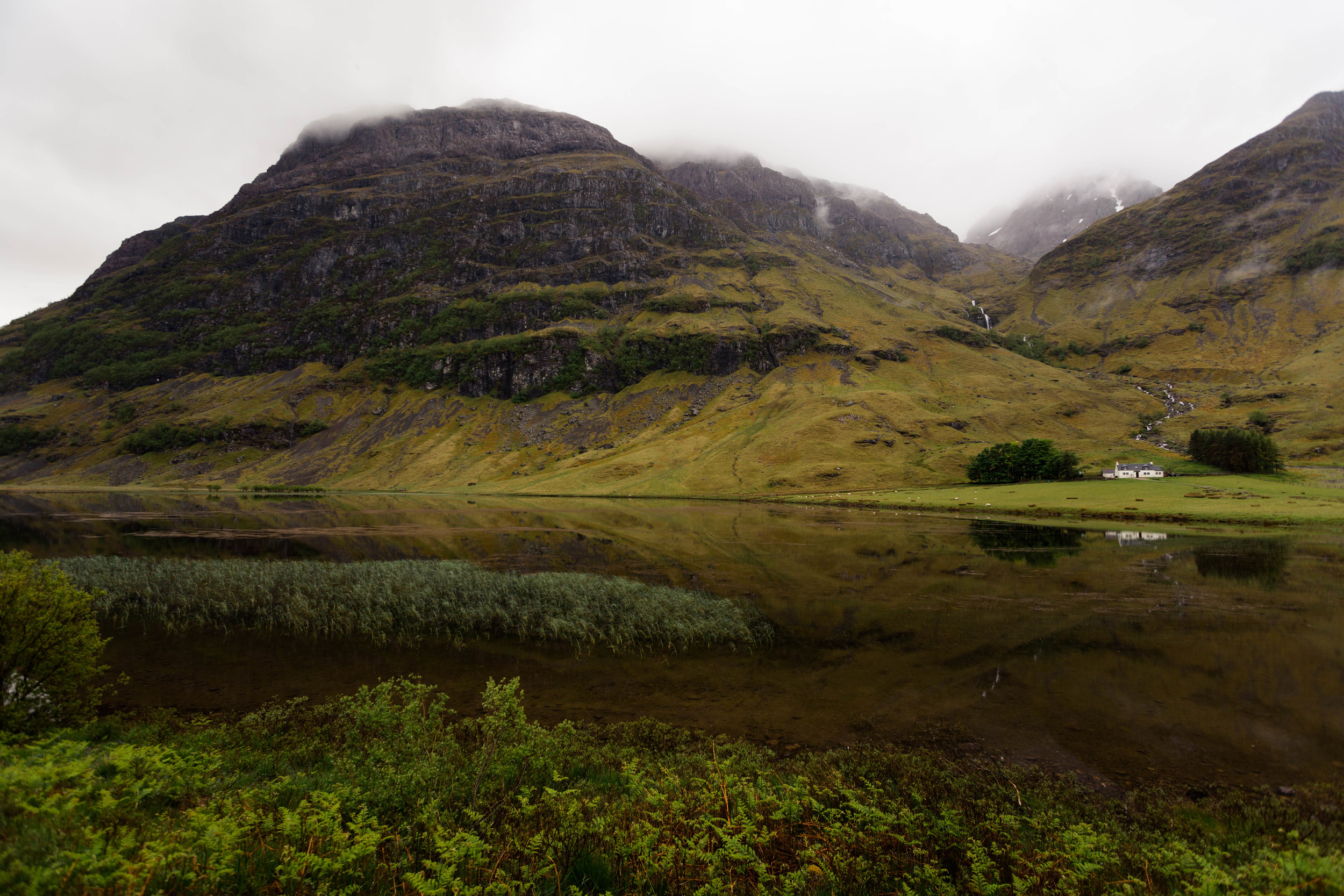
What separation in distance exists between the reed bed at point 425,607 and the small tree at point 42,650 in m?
9.73

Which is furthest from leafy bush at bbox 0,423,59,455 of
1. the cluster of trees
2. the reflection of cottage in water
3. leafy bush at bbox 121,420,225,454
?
the reflection of cottage in water

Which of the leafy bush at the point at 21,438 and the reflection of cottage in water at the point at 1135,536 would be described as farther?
the leafy bush at the point at 21,438

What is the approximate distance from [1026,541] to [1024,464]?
67.5m

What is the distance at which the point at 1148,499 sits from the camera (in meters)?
77.8

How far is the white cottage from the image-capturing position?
102 m

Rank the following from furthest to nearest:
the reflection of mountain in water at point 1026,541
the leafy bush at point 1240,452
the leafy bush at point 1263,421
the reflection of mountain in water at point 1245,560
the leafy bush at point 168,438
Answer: the leafy bush at point 168,438 < the leafy bush at point 1263,421 < the leafy bush at point 1240,452 < the reflection of mountain in water at point 1026,541 < the reflection of mountain in water at point 1245,560

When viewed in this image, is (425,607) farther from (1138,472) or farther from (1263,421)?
(1263,421)

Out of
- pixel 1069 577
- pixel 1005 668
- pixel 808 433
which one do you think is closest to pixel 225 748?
pixel 1005 668

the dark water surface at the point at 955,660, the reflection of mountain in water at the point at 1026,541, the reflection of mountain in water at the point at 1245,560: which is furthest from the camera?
the reflection of mountain in water at the point at 1026,541

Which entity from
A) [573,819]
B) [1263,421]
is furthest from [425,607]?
[1263,421]

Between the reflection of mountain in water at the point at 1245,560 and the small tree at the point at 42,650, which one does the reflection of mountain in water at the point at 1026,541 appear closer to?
the reflection of mountain in water at the point at 1245,560

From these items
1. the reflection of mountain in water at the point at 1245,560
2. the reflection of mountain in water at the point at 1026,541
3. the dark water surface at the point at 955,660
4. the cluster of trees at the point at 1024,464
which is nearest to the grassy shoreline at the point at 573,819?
the dark water surface at the point at 955,660

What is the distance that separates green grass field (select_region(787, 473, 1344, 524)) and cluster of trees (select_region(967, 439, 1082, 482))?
3522 mm

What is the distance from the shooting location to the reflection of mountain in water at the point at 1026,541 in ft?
144
